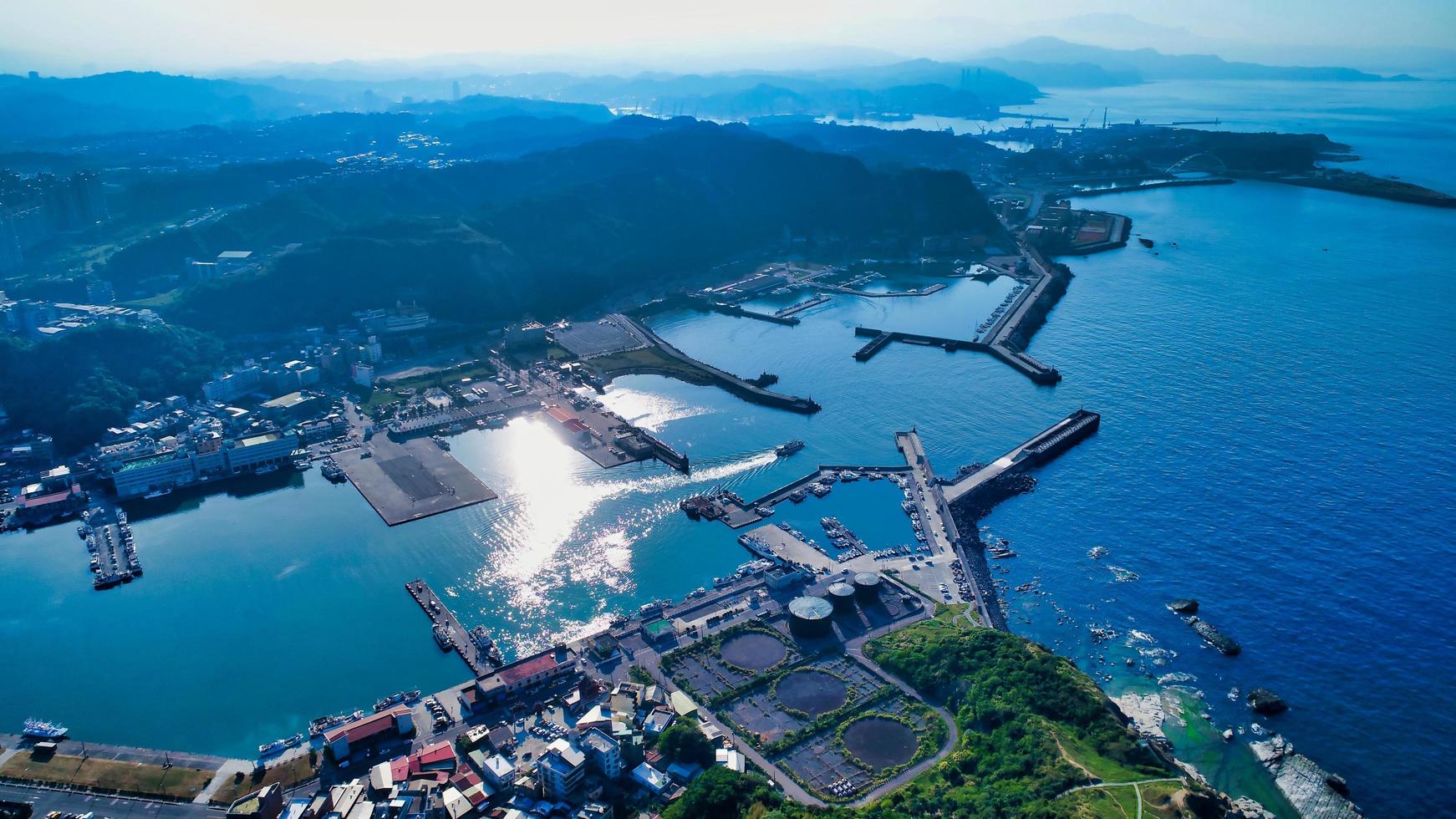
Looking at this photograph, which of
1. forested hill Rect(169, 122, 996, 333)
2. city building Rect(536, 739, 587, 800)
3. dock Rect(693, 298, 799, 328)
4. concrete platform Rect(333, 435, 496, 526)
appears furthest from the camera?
forested hill Rect(169, 122, 996, 333)

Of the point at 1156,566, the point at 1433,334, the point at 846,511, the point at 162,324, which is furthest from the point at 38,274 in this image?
the point at 1433,334

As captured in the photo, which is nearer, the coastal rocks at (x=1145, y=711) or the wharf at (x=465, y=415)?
the coastal rocks at (x=1145, y=711)

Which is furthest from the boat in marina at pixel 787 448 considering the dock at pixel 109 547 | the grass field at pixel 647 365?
the dock at pixel 109 547

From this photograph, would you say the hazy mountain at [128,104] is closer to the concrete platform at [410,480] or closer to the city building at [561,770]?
the concrete platform at [410,480]

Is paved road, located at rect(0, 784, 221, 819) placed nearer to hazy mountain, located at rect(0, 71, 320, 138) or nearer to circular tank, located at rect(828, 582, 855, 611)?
circular tank, located at rect(828, 582, 855, 611)

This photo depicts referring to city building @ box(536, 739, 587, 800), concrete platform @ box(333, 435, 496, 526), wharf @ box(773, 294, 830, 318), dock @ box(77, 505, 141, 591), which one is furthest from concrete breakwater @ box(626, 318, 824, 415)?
city building @ box(536, 739, 587, 800)

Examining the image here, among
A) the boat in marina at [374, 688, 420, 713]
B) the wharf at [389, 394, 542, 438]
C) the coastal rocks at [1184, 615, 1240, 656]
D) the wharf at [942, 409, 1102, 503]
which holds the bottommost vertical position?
the boat in marina at [374, 688, 420, 713]

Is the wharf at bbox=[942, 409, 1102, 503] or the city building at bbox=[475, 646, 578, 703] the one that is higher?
the wharf at bbox=[942, 409, 1102, 503]
